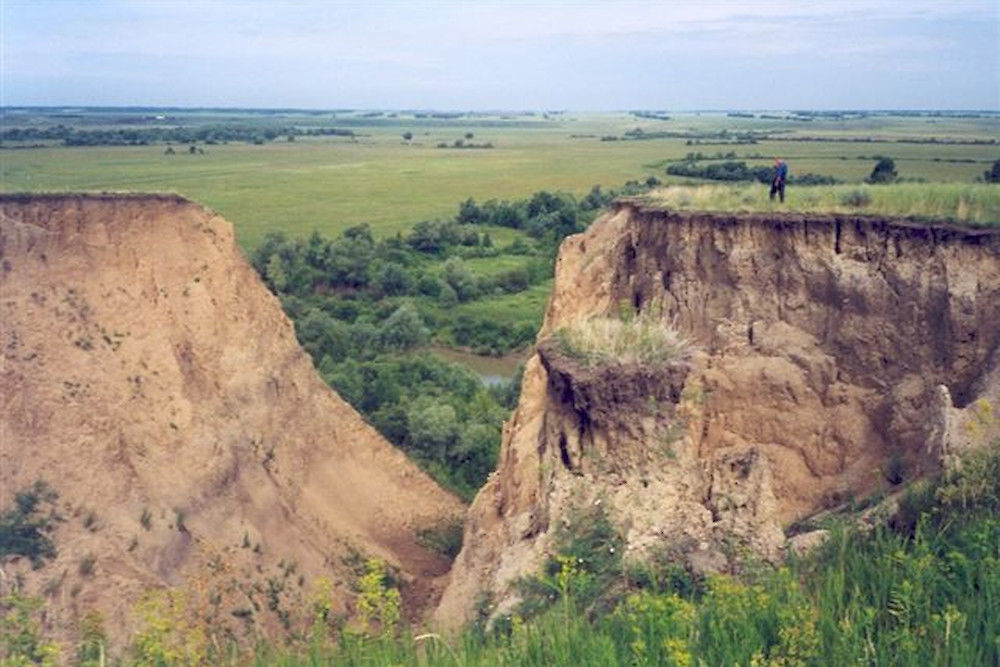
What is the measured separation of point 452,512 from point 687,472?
969 centimetres

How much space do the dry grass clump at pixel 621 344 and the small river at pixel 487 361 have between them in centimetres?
2272

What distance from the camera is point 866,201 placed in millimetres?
13352

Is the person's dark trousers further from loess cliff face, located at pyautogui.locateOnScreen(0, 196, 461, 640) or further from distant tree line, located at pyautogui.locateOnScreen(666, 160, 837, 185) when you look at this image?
distant tree line, located at pyautogui.locateOnScreen(666, 160, 837, 185)

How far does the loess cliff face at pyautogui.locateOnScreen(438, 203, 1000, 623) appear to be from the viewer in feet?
35.3

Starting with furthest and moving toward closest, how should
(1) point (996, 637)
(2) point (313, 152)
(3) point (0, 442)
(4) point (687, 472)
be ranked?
(2) point (313, 152) < (3) point (0, 442) < (4) point (687, 472) < (1) point (996, 637)

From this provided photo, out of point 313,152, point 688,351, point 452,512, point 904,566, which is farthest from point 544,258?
point 313,152

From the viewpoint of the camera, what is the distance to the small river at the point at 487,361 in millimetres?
36344

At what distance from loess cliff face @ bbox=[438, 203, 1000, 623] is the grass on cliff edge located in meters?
0.40

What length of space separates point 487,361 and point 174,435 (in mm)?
23652

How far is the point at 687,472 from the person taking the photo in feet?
36.0

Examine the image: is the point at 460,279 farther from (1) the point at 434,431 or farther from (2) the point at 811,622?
(2) the point at 811,622

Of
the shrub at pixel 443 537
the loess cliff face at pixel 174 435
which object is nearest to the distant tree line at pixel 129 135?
the loess cliff face at pixel 174 435

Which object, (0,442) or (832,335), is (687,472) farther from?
(0,442)

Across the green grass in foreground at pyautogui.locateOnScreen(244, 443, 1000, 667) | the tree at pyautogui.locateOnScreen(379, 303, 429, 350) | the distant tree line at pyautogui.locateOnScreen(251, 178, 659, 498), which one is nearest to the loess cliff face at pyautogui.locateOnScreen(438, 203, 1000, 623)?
the green grass in foreground at pyautogui.locateOnScreen(244, 443, 1000, 667)
